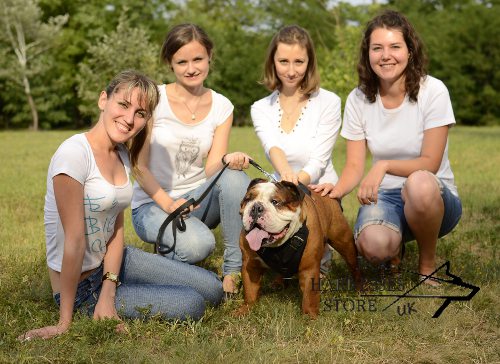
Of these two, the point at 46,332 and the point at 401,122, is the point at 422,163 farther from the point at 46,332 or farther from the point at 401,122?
the point at 46,332

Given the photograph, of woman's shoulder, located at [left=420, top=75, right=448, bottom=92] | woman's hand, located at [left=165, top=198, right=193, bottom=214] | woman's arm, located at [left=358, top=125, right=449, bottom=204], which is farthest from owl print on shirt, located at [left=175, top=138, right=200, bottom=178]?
woman's shoulder, located at [left=420, top=75, right=448, bottom=92]

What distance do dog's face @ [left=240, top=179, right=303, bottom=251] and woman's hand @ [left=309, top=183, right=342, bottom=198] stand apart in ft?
2.11

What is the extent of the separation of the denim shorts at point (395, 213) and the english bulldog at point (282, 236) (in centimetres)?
48

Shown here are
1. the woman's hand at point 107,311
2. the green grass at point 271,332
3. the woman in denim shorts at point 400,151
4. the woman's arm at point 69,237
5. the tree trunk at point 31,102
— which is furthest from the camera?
the tree trunk at point 31,102

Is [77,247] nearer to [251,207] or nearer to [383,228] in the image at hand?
[251,207]

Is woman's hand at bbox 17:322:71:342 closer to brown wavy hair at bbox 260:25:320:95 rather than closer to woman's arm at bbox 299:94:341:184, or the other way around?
woman's arm at bbox 299:94:341:184

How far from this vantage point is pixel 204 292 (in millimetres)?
3977

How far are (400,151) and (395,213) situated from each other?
486mm

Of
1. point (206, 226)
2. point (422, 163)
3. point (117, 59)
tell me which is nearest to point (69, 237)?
point (206, 226)

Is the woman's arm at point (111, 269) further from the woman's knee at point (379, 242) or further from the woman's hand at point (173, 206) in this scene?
the woman's knee at point (379, 242)

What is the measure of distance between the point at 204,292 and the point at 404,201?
158 centimetres

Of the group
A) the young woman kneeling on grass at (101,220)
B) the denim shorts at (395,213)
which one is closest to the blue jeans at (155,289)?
the young woman kneeling on grass at (101,220)

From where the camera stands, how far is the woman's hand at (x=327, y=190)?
13.9ft

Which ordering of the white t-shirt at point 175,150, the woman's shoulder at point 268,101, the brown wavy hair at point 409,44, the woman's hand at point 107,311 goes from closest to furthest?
1. the woman's hand at point 107,311
2. the brown wavy hair at point 409,44
3. the white t-shirt at point 175,150
4. the woman's shoulder at point 268,101
